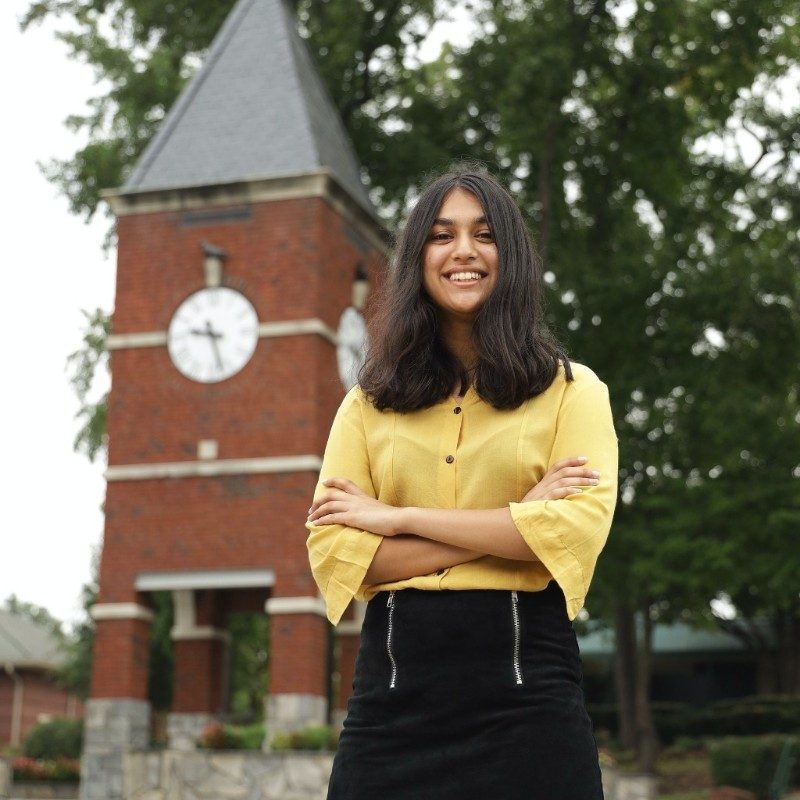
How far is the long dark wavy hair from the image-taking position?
2916 millimetres

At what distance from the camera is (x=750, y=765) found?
2047 centimetres

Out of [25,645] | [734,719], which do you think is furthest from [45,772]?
[25,645]

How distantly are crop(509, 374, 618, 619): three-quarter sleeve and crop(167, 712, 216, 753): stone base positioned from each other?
1724cm

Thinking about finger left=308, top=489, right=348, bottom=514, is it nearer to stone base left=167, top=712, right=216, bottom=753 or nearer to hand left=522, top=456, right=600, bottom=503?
hand left=522, top=456, right=600, bottom=503

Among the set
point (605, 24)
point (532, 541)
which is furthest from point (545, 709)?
point (605, 24)

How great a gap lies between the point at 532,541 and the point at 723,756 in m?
19.3

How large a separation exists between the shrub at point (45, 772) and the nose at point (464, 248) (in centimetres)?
2221

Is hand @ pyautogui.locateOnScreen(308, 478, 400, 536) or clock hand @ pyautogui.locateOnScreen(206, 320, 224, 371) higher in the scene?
clock hand @ pyautogui.locateOnScreen(206, 320, 224, 371)

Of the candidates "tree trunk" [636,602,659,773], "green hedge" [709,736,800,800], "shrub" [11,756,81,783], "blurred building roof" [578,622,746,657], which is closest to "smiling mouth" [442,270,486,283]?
"green hedge" [709,736,800,800]

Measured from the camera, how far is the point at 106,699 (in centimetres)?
1828

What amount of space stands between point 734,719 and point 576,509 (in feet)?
97.0

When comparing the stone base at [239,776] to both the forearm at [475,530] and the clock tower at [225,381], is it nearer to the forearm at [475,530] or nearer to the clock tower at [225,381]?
the clock tower at [225,381]

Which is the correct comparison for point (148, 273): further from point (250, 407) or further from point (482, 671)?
point (482, 671)

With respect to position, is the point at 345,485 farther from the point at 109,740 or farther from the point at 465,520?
the point at 109,740
